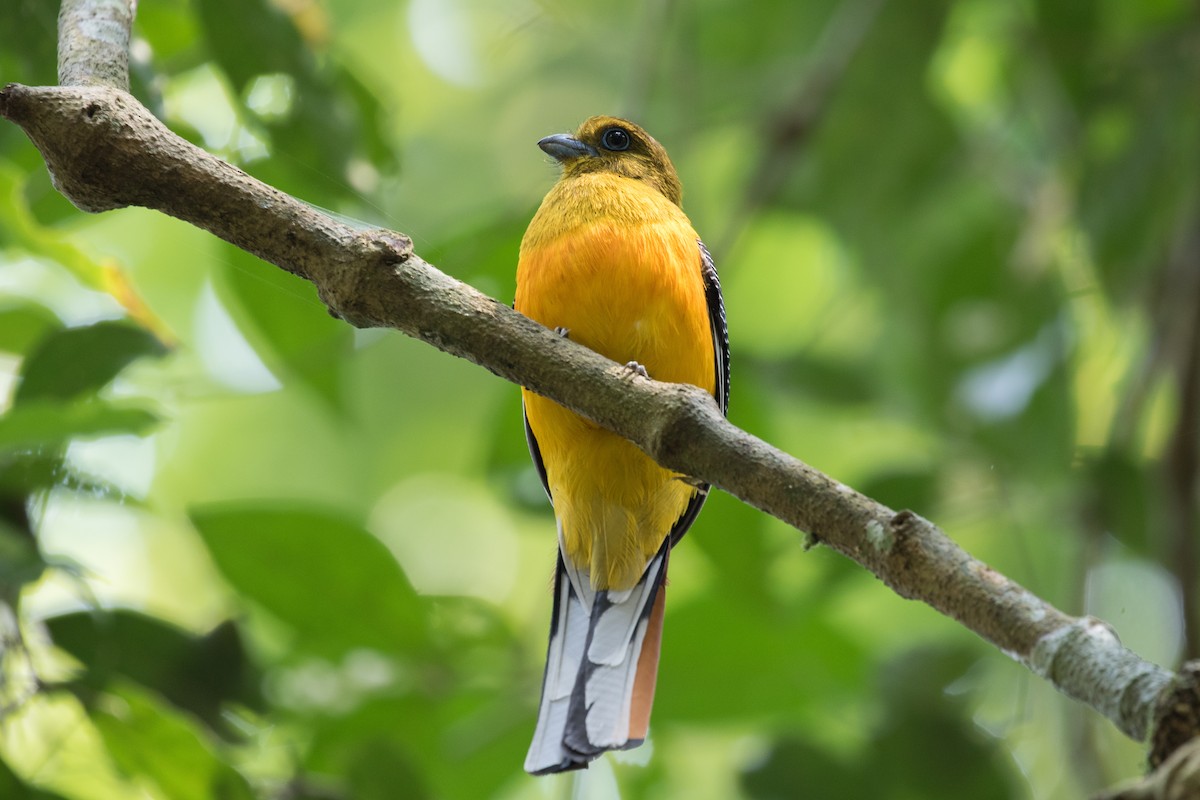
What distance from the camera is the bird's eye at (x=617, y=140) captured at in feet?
13.6

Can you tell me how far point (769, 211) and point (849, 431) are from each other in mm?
1109

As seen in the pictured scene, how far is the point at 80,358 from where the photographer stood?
2.69 m

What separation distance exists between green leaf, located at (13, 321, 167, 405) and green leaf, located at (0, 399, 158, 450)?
25cm

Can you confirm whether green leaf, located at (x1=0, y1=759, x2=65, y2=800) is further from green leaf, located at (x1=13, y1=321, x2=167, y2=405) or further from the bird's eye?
the bird's eye

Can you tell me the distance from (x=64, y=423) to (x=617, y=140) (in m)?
2.26

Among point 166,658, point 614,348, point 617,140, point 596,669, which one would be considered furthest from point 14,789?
point 617,140

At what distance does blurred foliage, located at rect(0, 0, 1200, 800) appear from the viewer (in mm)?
2828

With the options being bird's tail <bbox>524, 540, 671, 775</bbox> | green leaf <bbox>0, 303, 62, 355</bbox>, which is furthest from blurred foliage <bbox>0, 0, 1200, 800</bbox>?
bird's tail <bbox>524, 540, 671, 775</bbox>

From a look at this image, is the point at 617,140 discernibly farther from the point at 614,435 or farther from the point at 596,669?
the point at 596,669

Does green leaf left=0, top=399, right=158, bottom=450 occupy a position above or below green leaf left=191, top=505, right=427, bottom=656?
below

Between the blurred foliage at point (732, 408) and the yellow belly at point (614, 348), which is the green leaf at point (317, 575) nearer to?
the blurred foliage at point (732, 408)

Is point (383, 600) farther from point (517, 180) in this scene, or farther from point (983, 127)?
point (983, 127)

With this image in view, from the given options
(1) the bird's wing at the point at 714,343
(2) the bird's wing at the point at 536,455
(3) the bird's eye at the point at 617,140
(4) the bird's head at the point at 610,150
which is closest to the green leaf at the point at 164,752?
(2) the bird's wing at the point at 536,455

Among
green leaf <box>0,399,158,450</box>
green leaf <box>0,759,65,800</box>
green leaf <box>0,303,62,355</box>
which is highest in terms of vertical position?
green leaf <box>0,303,62,355</box>
